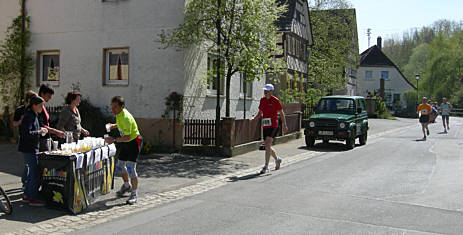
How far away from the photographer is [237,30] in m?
12.9

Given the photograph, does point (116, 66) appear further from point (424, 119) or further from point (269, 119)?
point (424, 119)

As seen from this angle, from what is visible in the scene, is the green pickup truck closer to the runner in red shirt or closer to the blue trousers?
the runner in red shirt

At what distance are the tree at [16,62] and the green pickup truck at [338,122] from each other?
35.2 ft

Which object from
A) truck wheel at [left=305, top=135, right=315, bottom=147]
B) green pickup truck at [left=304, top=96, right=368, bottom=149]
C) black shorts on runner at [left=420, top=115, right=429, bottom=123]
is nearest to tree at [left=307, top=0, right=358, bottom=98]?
black shorts on runner at [left=420, top=115, right=429, bottom=123]

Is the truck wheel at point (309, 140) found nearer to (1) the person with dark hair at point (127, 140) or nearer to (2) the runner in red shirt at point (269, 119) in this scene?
(2) the runner in red shirt at point (269, 119)

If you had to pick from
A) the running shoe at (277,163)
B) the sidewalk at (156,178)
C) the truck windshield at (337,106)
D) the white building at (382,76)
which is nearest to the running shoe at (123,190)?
the sidewalk at (156,178)

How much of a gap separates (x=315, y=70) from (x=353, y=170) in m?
26.4

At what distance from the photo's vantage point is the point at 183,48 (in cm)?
1391

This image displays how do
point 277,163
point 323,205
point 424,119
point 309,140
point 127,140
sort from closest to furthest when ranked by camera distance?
1. point 127,140
2. point 323,205
3. point 277,163
4. point 309,140
5. point 424,119

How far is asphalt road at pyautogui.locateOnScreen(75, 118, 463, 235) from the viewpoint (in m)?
5.80

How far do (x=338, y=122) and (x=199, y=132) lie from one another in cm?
522

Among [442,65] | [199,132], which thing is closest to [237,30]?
[199,132]

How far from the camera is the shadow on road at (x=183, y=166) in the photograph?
33.3 feet

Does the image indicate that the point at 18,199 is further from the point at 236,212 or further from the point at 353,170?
the point at 353,170
